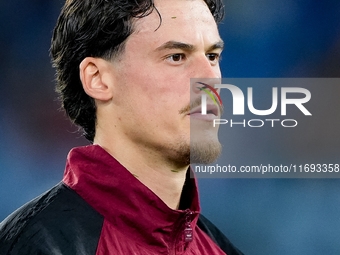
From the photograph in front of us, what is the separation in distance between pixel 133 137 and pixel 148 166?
0.29ft

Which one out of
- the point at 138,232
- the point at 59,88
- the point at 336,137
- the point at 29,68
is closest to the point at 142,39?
the point at 59,88

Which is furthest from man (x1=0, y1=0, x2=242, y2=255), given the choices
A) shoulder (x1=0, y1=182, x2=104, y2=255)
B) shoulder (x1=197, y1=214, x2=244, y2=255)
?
shoulder (x1=197, y1=214, x2=244, y2=255)

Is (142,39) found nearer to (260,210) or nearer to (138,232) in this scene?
(138,232)

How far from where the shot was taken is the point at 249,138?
2801mm

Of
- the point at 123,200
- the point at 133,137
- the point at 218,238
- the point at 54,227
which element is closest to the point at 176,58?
the point at 133,137

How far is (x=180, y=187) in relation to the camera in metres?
1.48

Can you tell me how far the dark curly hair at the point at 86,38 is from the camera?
1435mm

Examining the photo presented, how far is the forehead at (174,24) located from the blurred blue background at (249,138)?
4.28 ft

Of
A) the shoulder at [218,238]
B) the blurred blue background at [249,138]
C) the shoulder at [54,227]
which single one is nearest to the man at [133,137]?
the shoulder at [54,227]

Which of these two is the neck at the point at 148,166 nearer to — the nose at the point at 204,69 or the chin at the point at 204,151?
the chin at the point at 204,151

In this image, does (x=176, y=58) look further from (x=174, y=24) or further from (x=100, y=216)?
(x=100, y=216)

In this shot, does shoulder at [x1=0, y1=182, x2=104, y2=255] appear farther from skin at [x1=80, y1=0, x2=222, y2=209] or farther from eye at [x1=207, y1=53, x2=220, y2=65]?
eye at [x1=207, y1=53, x2=220, y2=65]

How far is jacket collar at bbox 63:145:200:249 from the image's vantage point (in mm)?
1314

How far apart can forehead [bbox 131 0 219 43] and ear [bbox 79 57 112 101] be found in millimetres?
133
